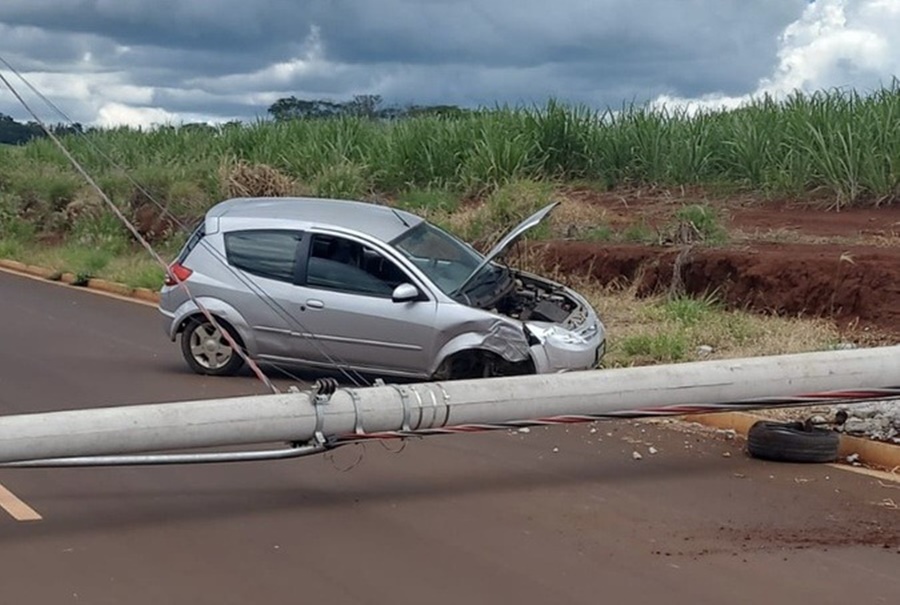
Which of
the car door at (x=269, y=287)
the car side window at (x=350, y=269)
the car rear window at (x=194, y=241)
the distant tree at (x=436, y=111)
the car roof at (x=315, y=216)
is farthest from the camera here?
the distant tree at (x=436, y=111)

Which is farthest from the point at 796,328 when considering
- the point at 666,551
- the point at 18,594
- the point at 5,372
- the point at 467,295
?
the point at 18,594

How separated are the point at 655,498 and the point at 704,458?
119 centimetres

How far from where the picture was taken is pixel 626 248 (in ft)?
55.1

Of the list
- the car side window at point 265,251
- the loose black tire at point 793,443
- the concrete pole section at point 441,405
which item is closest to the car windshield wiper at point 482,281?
the car side window at point 265,251

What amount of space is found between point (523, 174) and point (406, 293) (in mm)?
12252

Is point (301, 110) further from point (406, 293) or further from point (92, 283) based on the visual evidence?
point (406, 293)

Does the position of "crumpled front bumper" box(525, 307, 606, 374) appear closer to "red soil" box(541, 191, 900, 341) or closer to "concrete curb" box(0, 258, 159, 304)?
"red soil" box(541, 191, 900, 341)

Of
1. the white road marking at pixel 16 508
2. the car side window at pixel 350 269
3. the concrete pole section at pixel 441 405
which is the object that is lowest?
the white road marking at pixel 16 508

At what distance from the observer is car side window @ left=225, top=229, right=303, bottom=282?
12062 mm

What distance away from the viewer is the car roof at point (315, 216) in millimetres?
12062

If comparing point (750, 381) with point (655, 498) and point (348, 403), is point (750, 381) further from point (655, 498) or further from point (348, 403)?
point (348, 403)

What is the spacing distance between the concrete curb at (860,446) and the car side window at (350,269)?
300cm

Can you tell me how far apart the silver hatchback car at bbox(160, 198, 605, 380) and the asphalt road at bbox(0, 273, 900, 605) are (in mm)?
1125

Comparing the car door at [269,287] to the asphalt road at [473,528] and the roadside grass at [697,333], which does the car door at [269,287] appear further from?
the roadside grass at [697,333]
